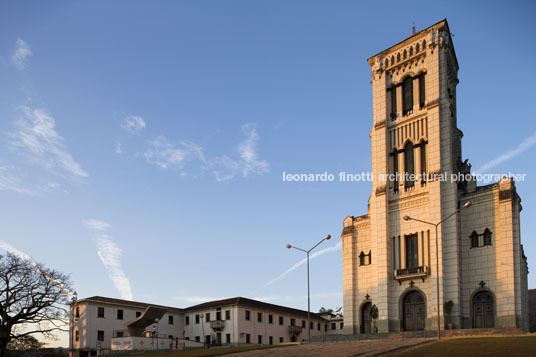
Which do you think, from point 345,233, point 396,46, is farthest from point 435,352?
point 396,46

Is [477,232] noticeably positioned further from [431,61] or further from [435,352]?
[435,352]

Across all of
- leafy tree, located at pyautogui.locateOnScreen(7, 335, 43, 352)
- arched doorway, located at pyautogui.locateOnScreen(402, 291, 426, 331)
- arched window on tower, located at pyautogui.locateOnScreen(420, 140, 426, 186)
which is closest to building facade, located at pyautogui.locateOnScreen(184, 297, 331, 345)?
leafy tree, located at pyautogui.locateOnScreen(7, 335, 43, 352)

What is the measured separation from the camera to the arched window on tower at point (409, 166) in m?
52.7

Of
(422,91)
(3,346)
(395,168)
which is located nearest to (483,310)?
(395,168)

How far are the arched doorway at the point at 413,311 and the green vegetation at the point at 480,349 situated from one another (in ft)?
56.9

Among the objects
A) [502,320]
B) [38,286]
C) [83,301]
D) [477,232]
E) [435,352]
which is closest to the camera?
[435,352]

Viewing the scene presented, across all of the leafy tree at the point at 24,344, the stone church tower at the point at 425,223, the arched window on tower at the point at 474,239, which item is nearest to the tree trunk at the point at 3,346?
the leafy tree at the point at 24,344

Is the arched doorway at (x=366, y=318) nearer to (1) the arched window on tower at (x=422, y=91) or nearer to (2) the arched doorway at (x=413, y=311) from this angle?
(2) the arched doorway at (x=413, y=311)

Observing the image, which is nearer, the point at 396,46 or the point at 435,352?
the point at 435,352

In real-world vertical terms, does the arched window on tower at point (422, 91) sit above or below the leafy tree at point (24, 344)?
above

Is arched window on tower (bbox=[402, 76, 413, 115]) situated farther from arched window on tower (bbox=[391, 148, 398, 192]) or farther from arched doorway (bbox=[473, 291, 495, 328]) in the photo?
arched doorway (bbox=[473, 291, 495, 328])

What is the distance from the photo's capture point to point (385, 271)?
50844 mm

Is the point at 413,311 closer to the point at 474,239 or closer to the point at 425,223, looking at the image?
the point at 425,223

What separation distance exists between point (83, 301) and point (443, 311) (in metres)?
45.1
